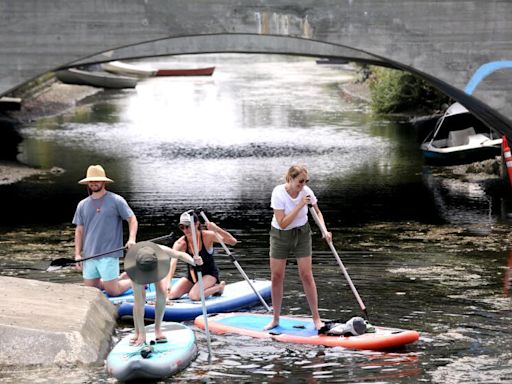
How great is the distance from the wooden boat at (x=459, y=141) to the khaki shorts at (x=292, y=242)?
15856mm

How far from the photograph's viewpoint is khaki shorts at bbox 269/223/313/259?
13.5m

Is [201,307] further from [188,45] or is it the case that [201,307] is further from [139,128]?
[139,128]

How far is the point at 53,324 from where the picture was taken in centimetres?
1298

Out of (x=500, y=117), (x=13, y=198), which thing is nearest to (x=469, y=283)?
(x=500, y=117)

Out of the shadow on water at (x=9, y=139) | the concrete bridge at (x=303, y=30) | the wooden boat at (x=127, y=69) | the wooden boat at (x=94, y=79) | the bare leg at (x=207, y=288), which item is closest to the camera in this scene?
the bare leg at (x=207, y=288)

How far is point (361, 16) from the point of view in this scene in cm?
2188

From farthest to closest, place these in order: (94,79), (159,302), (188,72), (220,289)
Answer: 1. (188,72)
2. (94,79)
3. (220,289)
4. (159,302)

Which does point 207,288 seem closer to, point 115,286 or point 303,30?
point 115,286

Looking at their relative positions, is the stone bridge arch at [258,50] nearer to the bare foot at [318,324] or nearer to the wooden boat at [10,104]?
the bare foot at [318,324]

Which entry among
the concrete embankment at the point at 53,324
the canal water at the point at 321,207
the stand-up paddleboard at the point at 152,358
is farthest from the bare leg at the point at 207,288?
the stand-up paddleboard at the point at 152,358

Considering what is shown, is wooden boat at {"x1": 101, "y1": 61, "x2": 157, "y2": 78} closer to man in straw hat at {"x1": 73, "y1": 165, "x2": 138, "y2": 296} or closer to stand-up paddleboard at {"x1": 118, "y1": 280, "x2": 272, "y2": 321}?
stand-up paddleboard at {"x1": 118, "y1": 280, "x2": 272, "y2": 321}

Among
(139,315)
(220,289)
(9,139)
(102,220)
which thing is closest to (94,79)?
(9,139)

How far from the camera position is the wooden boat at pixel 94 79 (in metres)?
51.0

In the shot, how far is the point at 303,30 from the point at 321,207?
3.52m
